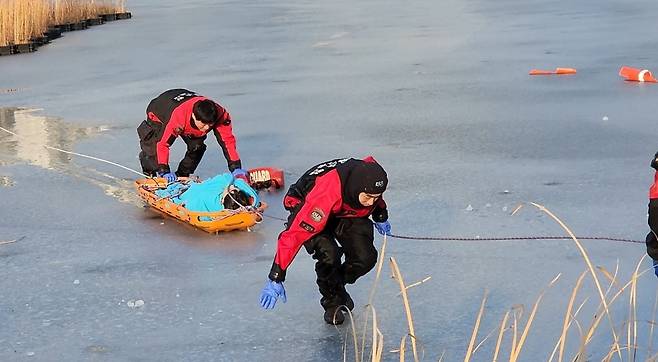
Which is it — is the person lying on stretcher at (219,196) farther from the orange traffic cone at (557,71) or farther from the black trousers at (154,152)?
the orange traffic cone at (557,71)

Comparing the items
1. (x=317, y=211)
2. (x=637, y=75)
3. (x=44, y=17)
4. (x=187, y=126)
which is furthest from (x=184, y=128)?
(x=44, y=17)

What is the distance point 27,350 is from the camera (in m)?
4.64

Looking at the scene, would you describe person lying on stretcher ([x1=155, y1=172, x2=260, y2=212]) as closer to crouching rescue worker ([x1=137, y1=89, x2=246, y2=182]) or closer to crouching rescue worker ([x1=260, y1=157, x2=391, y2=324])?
crouching rescue worker ([x1=137, y1=89, x2=246, y2=182])

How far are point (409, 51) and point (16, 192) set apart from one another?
8813 millimetres

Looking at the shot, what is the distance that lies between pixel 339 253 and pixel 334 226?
0.41 ft

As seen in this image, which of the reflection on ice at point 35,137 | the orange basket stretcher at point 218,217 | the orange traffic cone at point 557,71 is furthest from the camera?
the orange traffic cone at point 557,71

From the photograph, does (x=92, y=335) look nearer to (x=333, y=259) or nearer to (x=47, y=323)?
(x=47, y=323)

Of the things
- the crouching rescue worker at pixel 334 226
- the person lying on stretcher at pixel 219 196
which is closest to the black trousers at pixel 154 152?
the person lying on stretcher at pixel 219 196

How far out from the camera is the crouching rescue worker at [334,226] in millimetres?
4570

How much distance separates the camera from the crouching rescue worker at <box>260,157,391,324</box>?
15.0 ft

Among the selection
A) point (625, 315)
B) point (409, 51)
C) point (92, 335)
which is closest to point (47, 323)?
point (92, 335)

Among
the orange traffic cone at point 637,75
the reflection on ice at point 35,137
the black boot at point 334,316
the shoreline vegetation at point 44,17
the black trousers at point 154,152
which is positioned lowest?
the shoreline vegetation at point 44,17

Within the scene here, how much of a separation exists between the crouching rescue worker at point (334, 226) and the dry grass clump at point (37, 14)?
12478 mm

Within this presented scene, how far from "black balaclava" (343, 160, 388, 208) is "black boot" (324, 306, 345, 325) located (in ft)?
1.65
